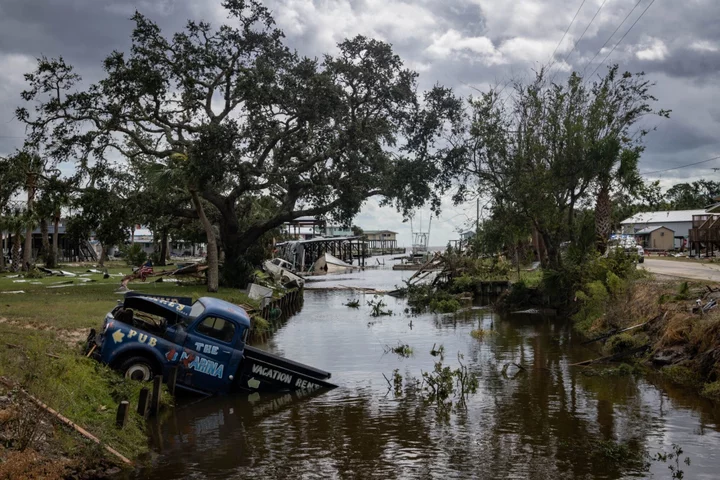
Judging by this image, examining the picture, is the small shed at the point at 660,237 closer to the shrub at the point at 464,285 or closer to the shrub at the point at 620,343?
the shrub at the point at 464,285

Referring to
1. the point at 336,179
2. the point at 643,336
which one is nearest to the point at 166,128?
the point at 336,179

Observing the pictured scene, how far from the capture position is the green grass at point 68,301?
1775 centimetres

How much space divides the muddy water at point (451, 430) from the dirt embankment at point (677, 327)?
0.78m

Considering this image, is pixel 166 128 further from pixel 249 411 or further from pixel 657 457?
pixel 657 457

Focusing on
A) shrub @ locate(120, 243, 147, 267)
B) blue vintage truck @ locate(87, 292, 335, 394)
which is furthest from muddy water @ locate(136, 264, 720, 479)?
shrub @ locate(120, 243, 147, 267)

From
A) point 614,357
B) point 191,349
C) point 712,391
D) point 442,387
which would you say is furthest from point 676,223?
point 191,349

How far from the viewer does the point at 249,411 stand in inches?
567

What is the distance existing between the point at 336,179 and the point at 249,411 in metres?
20.5

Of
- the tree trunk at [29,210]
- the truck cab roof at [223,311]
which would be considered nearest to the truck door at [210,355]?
the truck cab roof at [223,311]

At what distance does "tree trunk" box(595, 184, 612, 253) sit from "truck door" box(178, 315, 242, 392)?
2178cm

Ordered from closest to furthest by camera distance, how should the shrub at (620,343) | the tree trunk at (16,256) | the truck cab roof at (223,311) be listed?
the truck cab roof at (223,311), the shrub at (620,343), the tree trunk at (16,256)

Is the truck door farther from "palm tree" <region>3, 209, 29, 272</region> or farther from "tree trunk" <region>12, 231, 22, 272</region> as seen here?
"tree trunk" <region>12, 231, 22, 272</region>

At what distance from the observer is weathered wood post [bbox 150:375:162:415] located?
12.7 metres

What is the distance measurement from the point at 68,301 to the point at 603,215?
23687 mm
